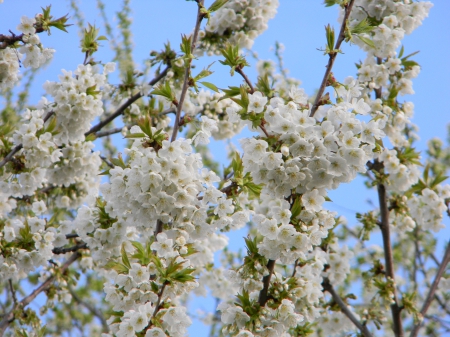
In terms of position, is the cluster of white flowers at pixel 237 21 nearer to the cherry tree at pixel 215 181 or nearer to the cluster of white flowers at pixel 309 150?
the cherry tree at pixel 215 181

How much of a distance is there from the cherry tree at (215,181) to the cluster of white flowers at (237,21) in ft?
0.06

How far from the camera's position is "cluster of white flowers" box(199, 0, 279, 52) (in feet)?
18.9

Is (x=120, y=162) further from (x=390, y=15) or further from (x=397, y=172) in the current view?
(x=390, y=15)

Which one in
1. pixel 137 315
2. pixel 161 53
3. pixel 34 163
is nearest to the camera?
pixel 137 315

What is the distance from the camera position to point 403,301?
187 inches

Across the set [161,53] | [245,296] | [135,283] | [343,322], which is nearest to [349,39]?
[245,296]

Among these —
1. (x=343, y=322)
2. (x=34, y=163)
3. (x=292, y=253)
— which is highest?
(x=34, y=163)

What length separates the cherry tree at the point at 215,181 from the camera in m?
2.88

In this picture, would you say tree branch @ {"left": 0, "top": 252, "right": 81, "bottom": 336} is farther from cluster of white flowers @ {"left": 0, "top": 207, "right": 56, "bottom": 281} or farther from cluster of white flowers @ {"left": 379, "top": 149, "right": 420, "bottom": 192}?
cluster of white flowers @ {"left": 379, "top": 149, "right": 420, "bottom": 192}

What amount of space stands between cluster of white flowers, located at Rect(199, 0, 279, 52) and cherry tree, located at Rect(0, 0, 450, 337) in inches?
0.7

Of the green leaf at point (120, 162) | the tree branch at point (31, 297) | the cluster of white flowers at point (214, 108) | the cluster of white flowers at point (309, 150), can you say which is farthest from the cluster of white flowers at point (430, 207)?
the tree branch at point (31, 297)

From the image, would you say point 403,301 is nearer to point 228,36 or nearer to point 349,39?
point 349,39

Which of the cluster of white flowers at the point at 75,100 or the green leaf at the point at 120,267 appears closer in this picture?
the green leaf at the point at 120,267

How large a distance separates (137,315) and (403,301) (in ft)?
10.3
